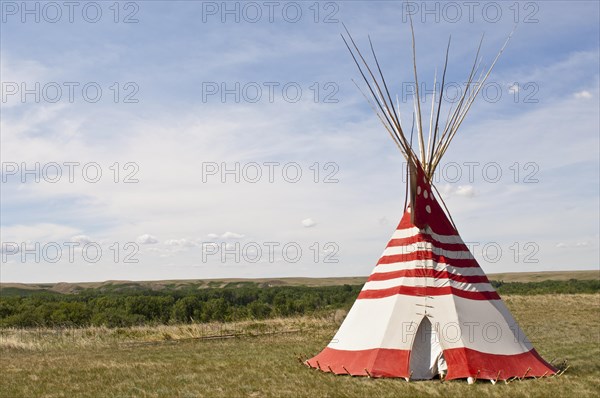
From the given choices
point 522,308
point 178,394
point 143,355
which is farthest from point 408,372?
point 522,308

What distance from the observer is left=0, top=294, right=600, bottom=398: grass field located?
33.5 ft

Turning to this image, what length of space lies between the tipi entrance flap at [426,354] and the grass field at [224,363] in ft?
1.52

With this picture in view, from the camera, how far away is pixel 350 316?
12.0m

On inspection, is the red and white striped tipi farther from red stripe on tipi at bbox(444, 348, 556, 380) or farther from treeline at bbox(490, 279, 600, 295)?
treeline at bbox(490, 279, 600, 295)

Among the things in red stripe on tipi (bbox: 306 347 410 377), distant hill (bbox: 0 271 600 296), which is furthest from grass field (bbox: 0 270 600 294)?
red stripe on tipi (bbox: 306 347 410 377)

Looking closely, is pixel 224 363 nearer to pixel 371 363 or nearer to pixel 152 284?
pixel 371 363

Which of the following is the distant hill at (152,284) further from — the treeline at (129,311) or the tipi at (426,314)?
the tipi at (426,314)

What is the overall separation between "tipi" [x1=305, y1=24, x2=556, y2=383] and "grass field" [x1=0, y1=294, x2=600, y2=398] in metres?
0.39

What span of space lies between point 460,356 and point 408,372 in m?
0.96

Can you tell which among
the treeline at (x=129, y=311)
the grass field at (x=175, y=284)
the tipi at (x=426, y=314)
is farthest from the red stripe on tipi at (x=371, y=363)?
the grass field at (x=175, y=284)

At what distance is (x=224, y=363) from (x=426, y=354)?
5.35 meters

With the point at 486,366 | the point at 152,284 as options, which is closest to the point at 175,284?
the point at 152,284

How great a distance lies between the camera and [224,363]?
14203 mm

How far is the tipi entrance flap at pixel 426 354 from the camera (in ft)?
35.2
